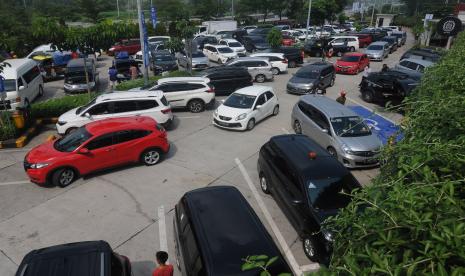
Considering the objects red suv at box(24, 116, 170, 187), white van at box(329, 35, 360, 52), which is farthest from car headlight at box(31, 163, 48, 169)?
white van at box(329, 35, 360, 52)

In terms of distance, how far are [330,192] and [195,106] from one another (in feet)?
34.6

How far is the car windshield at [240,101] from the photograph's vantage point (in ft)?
48.4

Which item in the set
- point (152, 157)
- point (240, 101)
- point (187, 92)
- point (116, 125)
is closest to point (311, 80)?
point (240, 101)

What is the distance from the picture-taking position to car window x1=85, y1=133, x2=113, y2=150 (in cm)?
1005

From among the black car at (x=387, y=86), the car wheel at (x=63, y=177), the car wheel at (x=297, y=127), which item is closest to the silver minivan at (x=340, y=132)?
the car wheel at (x=297, y=127)

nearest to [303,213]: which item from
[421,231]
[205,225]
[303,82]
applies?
[205,225]

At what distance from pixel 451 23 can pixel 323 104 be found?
18.3 m

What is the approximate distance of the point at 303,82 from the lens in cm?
1989

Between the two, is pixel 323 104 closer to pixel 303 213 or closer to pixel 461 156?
pixel 303 213

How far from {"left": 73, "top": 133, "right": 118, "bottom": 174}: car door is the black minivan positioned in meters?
4.35

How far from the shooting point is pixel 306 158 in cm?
845

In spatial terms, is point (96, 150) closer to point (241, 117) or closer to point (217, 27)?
point (241, 117)

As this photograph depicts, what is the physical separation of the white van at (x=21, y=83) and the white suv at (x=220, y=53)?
14205mm

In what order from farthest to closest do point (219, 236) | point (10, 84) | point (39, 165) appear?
point (10, 84) → point (39, 165) → point (219, 236)
